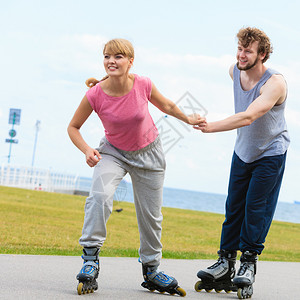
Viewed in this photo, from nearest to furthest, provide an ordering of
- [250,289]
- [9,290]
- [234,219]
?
[9,290] < [250,289] < [234,219]

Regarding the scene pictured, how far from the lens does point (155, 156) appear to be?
14.3 feet

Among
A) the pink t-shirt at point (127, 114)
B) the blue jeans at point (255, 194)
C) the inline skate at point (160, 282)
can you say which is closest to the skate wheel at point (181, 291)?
the inline skate at point (160, 282)

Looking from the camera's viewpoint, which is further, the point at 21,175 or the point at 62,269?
the point at 21,175

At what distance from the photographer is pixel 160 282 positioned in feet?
14.2

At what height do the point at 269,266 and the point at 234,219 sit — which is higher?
the point at 234,219

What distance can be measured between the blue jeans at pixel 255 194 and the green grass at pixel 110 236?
3057mm

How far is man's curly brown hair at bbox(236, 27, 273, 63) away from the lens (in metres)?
4.38

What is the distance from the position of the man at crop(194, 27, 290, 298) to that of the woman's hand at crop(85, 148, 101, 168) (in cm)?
86

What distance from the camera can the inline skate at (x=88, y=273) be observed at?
396cm

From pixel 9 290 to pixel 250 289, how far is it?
1861 millimetres

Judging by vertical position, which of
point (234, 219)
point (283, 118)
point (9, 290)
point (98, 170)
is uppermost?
point (283, 118)

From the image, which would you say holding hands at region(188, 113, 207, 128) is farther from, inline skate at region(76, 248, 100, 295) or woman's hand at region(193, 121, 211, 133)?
inline skate at region(76, 248, 100, 295)

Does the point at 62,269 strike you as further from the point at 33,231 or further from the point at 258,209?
the point at 33,231

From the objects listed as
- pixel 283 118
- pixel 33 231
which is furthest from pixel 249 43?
pixel 33 231
